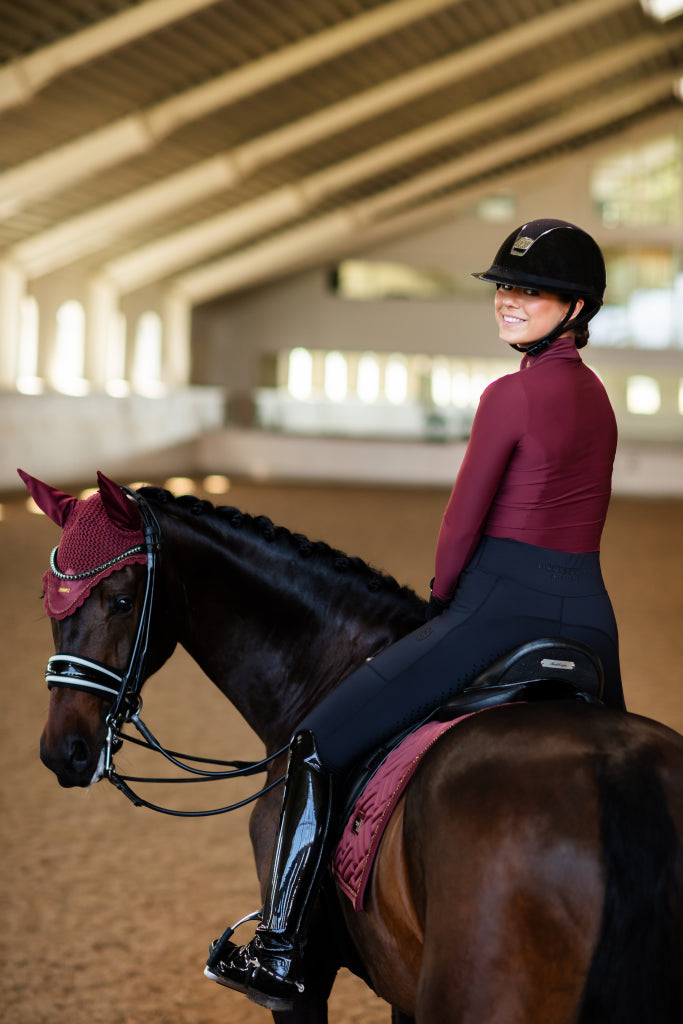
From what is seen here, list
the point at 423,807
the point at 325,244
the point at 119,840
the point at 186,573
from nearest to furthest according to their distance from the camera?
the point at 423,807 → the point at 186,573 → the point at 119,840 → the point at 325,244

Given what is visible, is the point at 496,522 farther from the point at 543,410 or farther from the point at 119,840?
the point at 119,840

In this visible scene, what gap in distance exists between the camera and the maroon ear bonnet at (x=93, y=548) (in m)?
2.31

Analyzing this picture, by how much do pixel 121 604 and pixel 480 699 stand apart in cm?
84

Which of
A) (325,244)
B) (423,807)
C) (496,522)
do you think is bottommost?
(423,807)

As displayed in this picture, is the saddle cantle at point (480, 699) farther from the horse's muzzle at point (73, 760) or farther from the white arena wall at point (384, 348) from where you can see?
the white arena wall at point (384, 348)

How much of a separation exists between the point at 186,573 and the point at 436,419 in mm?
24681

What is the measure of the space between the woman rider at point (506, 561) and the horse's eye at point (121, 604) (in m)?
0.51

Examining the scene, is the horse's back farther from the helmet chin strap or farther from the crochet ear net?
the crochet ear net

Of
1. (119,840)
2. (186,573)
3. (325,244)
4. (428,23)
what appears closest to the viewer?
(186,573)

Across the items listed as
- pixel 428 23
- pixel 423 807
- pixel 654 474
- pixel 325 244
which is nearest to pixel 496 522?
pixel 423 807

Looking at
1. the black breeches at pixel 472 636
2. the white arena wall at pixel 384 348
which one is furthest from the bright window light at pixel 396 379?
the black breeches at pixel 472 636

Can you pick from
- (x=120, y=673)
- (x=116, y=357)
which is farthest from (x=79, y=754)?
(x=116, y=357)

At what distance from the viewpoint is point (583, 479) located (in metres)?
2.06

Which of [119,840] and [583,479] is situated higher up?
[583,479]
